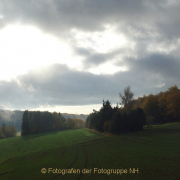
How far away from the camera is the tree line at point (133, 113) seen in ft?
187

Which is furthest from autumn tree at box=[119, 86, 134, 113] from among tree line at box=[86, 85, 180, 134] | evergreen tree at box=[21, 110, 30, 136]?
evergreen tree at box=[21, 110, 30, 136]

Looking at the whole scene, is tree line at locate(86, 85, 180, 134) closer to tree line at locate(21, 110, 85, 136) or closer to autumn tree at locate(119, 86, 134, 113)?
autumn tree at locate(119, 86, 134, 113)

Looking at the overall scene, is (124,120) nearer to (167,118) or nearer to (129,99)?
(129,99)

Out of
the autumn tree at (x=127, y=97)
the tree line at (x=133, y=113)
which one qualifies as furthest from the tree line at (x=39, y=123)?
the autumn tree at (x=127, y=97)

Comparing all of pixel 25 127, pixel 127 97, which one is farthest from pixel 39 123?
pixel 127 97

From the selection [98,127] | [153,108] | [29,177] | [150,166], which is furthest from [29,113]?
[150,166]

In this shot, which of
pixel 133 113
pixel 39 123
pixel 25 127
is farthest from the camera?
pixel 39 123

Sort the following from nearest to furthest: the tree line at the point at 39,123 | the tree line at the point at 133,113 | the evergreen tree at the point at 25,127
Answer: the tree line at the point at 133,113 < the evergreen tree at the point at 25,127 < the tree line at the point at 39,123

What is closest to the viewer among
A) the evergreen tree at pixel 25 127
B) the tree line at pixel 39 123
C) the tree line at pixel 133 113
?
the tree line at pixel 133 113

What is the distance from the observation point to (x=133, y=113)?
59.2 meters

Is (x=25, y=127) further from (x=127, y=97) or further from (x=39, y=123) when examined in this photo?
(x=127, y=97)

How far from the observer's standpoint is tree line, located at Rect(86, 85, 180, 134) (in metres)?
57.0

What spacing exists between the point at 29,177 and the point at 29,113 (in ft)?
335

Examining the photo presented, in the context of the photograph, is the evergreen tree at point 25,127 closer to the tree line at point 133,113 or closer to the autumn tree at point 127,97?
the tree line at point 133,113
